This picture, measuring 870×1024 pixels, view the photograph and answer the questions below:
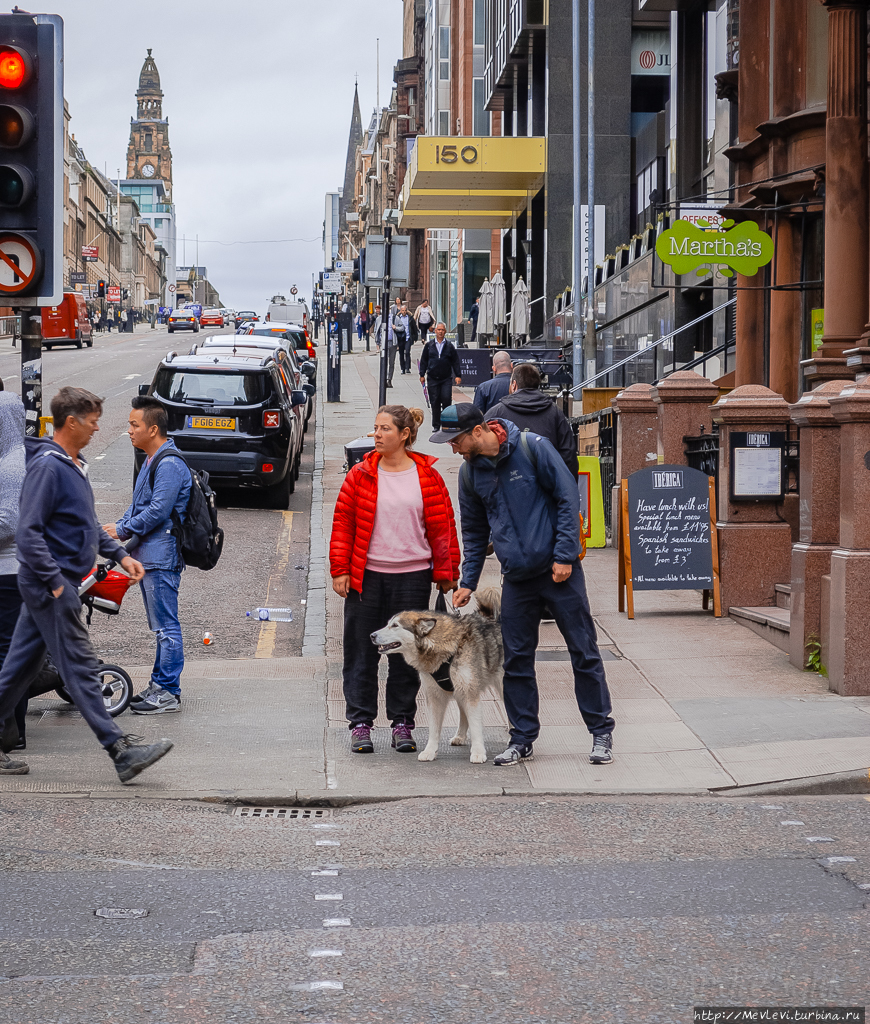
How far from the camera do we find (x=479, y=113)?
5597 cm

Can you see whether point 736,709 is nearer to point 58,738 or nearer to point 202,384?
point 58,738

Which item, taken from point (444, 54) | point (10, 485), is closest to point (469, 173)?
point (10, 485)

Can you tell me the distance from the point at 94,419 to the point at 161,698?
208cm

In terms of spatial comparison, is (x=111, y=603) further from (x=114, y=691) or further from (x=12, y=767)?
(x=12, y=767)

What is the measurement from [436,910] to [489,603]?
8.99 ft

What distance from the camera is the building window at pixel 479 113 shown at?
54500mm

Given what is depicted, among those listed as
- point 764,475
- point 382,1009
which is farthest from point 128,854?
point 764,475

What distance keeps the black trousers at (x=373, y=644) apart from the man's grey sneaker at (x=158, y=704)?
4.29ft

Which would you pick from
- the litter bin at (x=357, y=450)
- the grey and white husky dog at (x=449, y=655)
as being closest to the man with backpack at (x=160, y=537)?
the grey and white husky dog at (x=449, y=655)

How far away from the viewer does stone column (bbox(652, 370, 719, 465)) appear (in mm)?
13109

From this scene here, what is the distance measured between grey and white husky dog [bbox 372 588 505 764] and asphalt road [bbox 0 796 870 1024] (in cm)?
70

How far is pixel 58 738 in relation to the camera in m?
7.71

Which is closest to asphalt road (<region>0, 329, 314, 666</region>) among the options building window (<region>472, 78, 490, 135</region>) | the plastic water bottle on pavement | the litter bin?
the plastic water bottle on pavement

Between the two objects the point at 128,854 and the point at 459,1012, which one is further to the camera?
the point at 128,854
